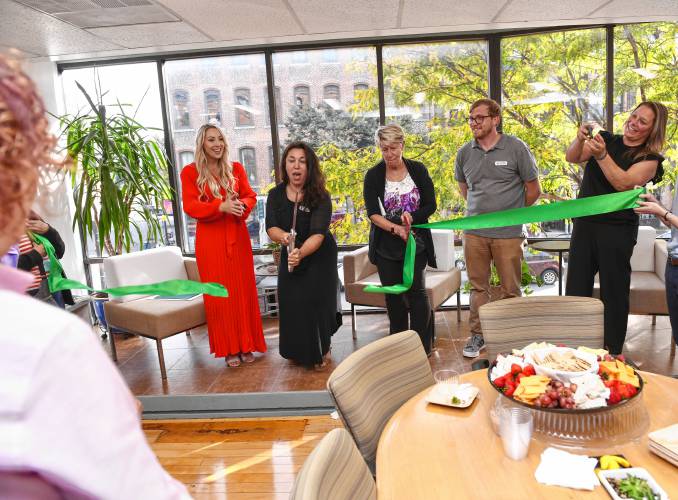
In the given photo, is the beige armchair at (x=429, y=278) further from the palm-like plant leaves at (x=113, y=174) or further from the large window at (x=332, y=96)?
the palm-like plant leaves at (x=113, y=174)

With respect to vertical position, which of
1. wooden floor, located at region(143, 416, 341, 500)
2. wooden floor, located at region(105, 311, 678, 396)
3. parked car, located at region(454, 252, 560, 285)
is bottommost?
wooden floor, located at region(143, 416, 341, 500)

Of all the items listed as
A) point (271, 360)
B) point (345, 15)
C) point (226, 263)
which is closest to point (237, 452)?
point (271, 360)

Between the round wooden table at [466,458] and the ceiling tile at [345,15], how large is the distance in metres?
3.18

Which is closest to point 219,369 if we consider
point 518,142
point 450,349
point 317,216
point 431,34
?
point 317,216

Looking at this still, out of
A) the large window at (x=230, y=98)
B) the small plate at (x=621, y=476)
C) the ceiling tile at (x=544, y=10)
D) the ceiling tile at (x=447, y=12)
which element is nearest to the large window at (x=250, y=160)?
the large window at (x=230, y=98)

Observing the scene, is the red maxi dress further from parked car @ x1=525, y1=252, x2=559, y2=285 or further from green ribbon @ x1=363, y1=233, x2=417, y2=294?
parked car @ x1=525, y1=252, x2=559, y2=285

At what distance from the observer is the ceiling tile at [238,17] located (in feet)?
12.1

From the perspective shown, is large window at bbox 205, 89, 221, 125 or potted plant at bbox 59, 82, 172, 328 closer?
potted plant at bbox 59, 82, 172, 328

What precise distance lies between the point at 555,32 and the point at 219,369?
13.9 feet

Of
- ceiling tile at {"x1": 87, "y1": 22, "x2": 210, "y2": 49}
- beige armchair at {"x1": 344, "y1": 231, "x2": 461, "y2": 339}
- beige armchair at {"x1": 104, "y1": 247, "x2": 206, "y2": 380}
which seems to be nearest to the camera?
beige armchair at {"x1": 104, "y1": 247, "x2": 206, "y2": 380}

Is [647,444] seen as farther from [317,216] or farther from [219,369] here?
[219,369]

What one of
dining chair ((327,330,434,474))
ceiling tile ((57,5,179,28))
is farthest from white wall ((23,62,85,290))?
dining chair ((327,330,434,474))

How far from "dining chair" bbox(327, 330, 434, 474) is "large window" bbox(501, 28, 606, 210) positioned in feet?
11.9

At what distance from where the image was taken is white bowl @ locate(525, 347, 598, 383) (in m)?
1.45
